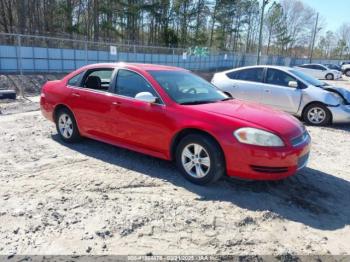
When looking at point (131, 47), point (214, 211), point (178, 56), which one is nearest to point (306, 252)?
point (214, 211)

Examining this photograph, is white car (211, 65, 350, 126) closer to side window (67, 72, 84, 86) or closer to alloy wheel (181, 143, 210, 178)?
side window (67, 72, 84, 86)

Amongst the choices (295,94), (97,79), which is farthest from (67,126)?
(295,94)

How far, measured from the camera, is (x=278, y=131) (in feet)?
14.2

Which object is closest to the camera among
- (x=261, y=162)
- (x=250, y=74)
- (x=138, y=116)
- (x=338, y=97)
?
(x=261, y=162)

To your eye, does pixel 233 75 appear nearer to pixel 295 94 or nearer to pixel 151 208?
pixel 295 94

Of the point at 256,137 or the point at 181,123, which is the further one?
the point at 181,123

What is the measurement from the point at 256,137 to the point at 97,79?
10.0 ft

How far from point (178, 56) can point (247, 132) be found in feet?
89.8

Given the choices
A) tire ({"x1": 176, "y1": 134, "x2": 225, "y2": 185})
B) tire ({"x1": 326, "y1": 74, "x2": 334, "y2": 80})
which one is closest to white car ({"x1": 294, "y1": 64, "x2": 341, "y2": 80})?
tire ({"x1": 326, "y1": 74, "x2": 334, "y2": 80})

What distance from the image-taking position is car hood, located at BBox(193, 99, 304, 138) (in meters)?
4.40

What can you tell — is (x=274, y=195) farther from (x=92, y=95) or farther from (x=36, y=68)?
(x=36, y=68)

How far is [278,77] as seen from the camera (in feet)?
31.1

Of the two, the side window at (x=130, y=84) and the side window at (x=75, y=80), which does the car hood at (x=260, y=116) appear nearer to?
the side window at (x=130, y=84)

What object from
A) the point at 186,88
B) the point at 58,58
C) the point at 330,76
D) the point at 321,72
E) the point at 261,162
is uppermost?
the point at 186,88
